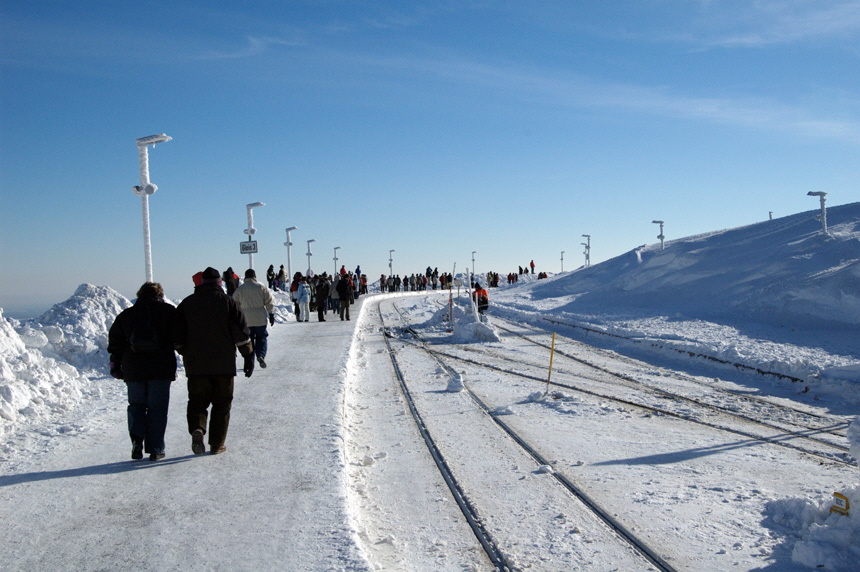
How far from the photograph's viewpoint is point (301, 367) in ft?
39.7

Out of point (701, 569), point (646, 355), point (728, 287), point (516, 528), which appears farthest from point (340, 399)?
point (728, 287)

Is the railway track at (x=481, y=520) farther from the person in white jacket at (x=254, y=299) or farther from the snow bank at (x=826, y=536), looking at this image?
the person in white jacket at (x=254, y=299)

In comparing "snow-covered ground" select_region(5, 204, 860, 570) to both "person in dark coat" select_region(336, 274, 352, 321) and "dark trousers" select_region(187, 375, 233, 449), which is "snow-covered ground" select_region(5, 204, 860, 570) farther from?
"person in dark coat" select_region(336, 274, 352, 321)

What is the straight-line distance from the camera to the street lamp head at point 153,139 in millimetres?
12945

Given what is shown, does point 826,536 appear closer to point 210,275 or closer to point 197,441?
point 197,441

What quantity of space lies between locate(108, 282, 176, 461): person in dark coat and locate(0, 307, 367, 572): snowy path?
0.36m

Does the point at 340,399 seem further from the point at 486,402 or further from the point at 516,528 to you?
the point at 516,528

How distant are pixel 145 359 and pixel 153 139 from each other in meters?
8.65

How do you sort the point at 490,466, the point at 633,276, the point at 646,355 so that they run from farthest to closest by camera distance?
the point at 633,276
the point at 646,355
the point at 490,466

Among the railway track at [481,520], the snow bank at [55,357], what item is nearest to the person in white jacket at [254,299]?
the snow bank at [55,357]

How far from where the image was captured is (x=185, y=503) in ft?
16.0

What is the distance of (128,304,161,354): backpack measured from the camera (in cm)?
566

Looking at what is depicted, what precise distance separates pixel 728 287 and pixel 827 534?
24.6 meters

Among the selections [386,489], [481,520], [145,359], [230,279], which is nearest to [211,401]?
[145,359]
